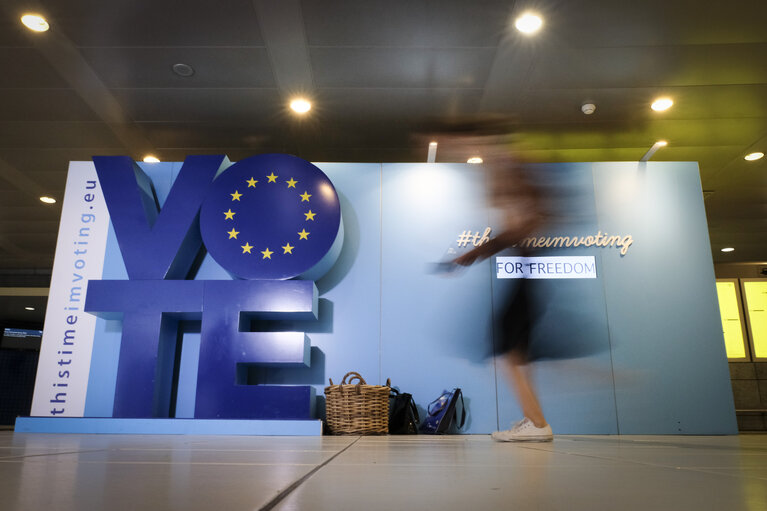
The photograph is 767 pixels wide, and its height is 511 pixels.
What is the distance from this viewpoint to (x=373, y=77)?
406 cm

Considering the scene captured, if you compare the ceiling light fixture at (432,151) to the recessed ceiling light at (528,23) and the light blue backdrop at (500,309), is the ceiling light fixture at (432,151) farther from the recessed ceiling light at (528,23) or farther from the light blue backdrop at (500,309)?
the recessed ceiling light at (528,23)

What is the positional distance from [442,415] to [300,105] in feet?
8.29

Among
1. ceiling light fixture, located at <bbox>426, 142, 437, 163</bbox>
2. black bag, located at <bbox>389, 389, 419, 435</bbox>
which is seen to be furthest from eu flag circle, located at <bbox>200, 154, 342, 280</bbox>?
black bag, located at <bbox>389, 389, 419, 435</bbox>

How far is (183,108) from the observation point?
4484 millimetres

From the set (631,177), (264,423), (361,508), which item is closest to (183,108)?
(264,423)

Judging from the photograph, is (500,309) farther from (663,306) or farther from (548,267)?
(663,306)

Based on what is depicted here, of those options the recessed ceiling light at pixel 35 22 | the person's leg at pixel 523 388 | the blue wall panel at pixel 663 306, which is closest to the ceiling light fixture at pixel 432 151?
the blue wall panel at pixel 663 306

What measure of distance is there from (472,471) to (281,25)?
3.24 metres

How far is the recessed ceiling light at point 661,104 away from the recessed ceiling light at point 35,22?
14.0ft

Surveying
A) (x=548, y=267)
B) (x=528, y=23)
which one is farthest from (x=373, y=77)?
(x=548, y=267)

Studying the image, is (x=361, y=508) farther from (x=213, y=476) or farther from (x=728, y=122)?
(x=728, y=122)

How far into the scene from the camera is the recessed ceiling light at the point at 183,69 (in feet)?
13.0

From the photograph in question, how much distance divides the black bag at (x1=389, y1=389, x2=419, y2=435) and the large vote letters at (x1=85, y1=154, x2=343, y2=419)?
0.55m

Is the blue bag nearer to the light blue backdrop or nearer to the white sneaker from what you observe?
the light blue backdrop
